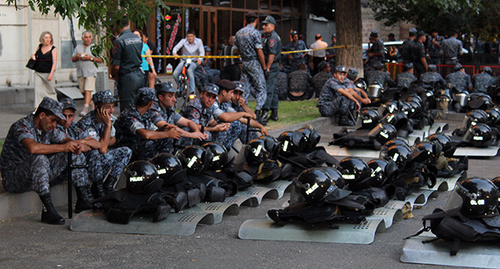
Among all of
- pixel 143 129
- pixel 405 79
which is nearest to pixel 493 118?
pixel 405 79

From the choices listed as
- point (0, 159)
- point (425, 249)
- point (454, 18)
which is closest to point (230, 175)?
point (0, 159)

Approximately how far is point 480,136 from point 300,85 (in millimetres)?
Answer: 8953

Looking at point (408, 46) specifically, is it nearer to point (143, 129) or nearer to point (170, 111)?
point (170, 111)

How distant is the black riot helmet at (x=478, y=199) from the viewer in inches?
251

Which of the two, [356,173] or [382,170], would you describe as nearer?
[356,173]

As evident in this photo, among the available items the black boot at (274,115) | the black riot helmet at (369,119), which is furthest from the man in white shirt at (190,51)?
the black riot helmet at (369,119)

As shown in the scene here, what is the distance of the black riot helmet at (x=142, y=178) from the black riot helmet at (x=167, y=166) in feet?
0.87

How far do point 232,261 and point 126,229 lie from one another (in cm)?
136

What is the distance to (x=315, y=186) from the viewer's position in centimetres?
705

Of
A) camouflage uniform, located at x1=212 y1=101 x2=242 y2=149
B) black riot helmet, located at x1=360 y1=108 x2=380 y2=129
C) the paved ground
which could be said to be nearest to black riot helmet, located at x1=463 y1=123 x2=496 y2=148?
black riot helmet, located at x1=360 y1=108 x2=380 y2=129

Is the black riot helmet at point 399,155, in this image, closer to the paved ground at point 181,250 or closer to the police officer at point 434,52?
the paved ground at point 181,250

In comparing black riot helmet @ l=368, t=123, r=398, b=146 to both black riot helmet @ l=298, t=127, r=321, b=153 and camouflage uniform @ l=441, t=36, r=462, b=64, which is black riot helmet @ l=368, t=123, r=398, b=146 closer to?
black riot helmet @ l=298, t=127, r=321, b=153

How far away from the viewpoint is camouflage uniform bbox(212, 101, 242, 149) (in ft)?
35.6

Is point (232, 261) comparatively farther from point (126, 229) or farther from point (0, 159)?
point (0, 159)
